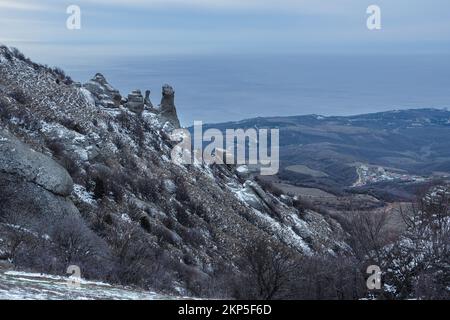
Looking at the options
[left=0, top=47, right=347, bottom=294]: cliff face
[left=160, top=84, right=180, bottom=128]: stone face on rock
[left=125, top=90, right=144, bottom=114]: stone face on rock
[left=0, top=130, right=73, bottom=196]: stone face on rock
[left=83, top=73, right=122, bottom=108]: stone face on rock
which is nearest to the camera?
[left=0, top=47, right=347, bottom=294]: cliff face

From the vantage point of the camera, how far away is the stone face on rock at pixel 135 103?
43.3 m

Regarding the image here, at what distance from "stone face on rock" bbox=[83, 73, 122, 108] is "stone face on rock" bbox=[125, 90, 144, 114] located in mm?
852

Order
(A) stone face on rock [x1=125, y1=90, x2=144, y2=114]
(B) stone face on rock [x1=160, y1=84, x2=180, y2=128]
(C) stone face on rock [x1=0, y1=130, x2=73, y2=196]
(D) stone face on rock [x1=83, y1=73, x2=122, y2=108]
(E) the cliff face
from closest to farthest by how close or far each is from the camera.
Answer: (E) the cliff face → (C) stone face on rock [x1=0, y1=130, x2=73, y2=196] → (D) stone face on rock [x1=83, y1=73, x2=122, y2=108] → (A) stone face on rock [x1=125, y1=90, x2=144, y2=114] → (B) stone face on rock [x1=160, y1=84, x2=180, y2=128]

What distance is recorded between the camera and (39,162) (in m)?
20.2

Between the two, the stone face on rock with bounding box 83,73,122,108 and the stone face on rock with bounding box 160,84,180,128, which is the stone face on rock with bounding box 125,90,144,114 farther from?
the stone face on rock with bounding box 160,84,180,128

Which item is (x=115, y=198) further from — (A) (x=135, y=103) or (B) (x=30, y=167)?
(A) (x=135, y=103)

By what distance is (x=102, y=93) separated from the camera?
143 ft

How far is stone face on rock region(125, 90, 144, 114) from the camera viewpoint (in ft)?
142

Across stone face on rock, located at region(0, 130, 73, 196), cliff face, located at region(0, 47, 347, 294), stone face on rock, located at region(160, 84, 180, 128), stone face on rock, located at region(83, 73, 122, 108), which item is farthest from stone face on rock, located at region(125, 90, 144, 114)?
stone face on rock, located at region(0, 130, 73, 196)

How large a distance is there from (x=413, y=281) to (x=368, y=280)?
1212 millimetres

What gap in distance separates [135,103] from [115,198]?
18646mm

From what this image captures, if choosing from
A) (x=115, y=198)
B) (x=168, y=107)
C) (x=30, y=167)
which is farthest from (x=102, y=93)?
(x=30, y=167)
